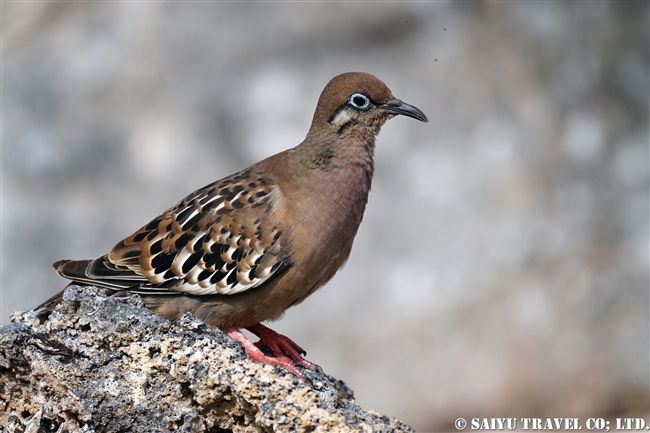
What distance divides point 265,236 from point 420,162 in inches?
258

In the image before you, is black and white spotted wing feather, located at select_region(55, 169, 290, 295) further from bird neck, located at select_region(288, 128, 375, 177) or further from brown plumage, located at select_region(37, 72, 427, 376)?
bird neck, located at select_region(288, 128, 375, 177)

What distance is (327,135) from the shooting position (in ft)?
19.1

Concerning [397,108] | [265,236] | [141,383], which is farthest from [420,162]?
[141,383]

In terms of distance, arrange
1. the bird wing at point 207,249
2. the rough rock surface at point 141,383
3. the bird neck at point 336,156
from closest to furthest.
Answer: the rough rock surface at point 141,383, the bird wing at point 207,249, the bird neck at point 336,156

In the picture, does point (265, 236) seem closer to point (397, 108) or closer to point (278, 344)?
point (278, 344)

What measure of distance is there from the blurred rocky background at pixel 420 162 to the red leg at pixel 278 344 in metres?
4.78

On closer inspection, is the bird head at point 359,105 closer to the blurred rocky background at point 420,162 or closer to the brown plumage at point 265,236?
the brown plumage at point 265,236

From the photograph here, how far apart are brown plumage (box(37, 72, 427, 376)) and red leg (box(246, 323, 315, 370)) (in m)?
0.01

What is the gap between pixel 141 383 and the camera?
397 cm

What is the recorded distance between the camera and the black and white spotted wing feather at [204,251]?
17.9 ft

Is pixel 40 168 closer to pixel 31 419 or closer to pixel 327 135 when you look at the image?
pixel 327 135

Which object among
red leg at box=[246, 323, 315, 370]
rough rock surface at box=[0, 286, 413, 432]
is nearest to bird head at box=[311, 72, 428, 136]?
red leg at box=[246, 323, 315, 370]

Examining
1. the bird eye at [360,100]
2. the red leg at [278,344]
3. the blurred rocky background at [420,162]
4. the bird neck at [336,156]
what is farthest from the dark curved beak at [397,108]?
the blurred rocky background at [420,162]

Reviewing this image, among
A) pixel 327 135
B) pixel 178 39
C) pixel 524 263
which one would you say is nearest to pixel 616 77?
pixel 524 263
